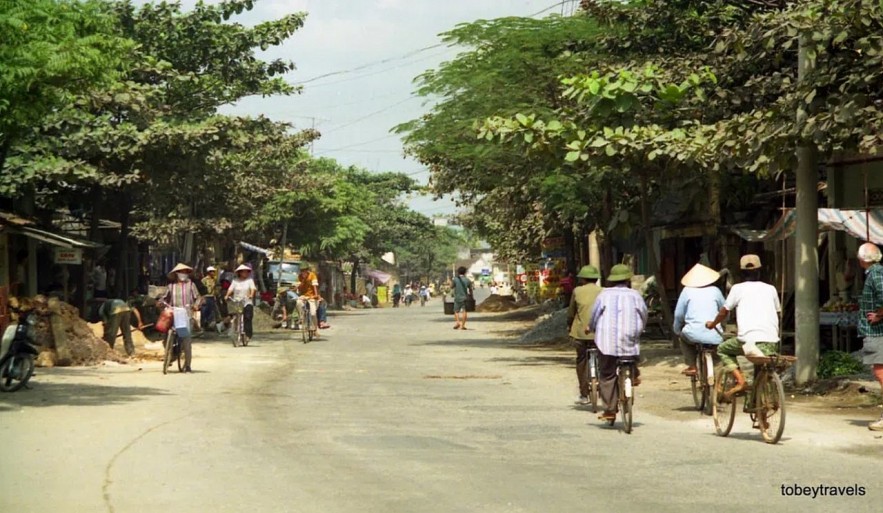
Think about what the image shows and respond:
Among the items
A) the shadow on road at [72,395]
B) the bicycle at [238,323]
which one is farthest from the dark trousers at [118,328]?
the shadow on road at [72,395]

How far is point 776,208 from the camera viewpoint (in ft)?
86.8

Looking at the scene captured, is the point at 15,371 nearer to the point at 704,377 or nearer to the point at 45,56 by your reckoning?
the point at 45,56

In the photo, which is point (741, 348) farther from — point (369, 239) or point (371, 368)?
point (369, 239)

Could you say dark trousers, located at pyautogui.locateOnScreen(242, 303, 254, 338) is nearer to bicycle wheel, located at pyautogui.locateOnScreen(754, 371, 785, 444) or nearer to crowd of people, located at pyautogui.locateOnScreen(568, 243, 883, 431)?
crowd of people, located at pyautogui.locateOnScreen(568, 243, 883, 431)

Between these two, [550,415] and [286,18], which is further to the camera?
[286,18]

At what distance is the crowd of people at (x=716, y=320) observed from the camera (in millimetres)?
12234

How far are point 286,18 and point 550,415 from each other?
67.9 ft

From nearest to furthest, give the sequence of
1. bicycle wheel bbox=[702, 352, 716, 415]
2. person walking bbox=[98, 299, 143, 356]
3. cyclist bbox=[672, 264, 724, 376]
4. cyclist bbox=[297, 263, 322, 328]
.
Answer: bicycle wheel bbox=[702, 352, 716, 415]
cyclist bbox=[672, 264, 724, 376]
person walking bbox=[98, 299, 143, 356]
cyclist bbox=[297, 263, 322, 328]

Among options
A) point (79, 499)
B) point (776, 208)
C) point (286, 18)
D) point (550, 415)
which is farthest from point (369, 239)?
point (79, 499)

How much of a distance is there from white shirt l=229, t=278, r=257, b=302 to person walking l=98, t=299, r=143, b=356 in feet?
12.4

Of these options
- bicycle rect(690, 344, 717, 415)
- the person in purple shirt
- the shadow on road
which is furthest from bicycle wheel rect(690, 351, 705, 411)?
the shadow on road

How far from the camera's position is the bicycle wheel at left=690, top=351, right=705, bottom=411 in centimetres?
1408

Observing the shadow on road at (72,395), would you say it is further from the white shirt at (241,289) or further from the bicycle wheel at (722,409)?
the white shirt at (241,289)

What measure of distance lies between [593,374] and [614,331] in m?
1.56
